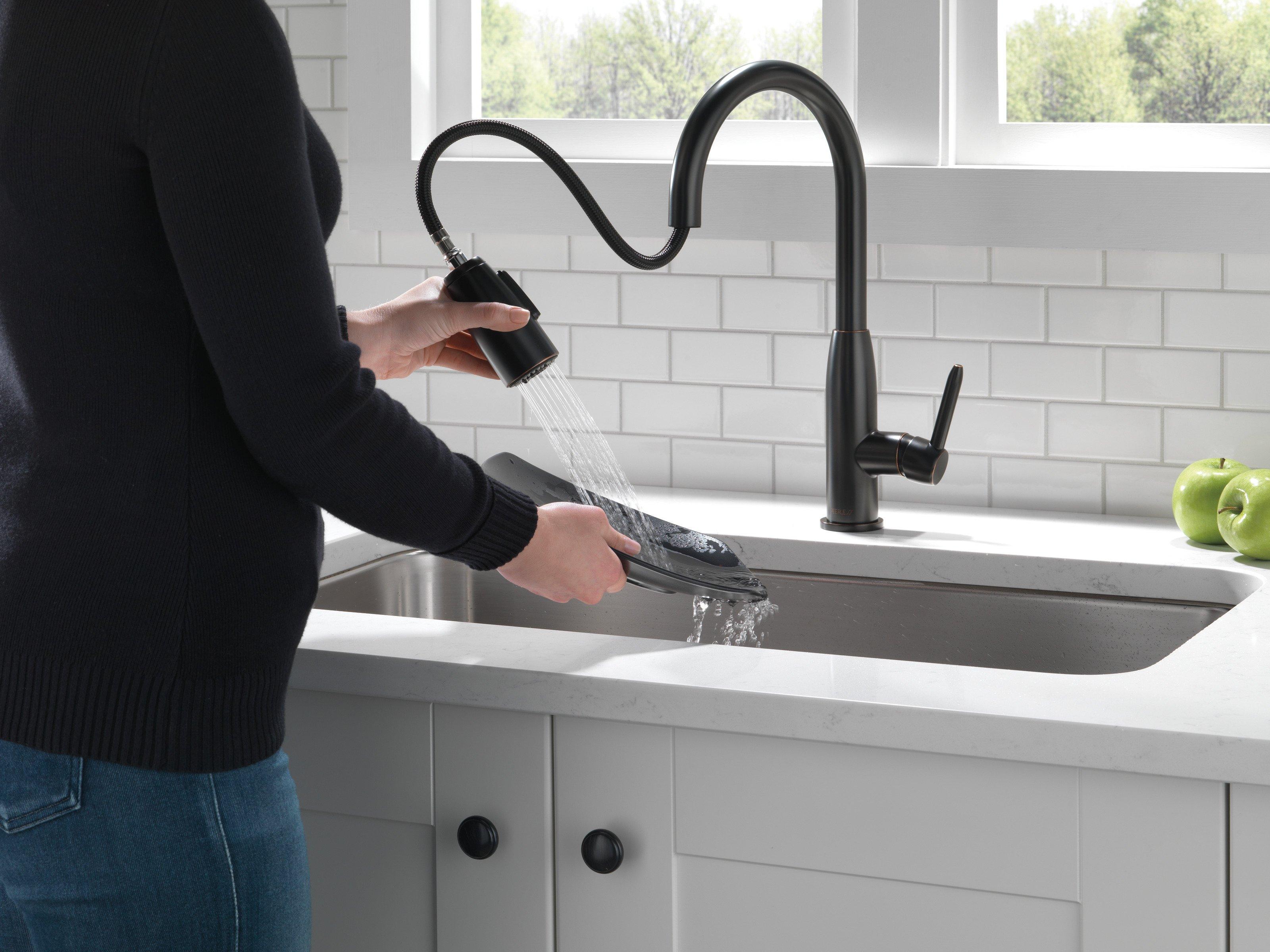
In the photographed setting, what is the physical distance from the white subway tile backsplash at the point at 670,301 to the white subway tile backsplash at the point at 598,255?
0.04 ft

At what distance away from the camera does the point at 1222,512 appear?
4.92 ft

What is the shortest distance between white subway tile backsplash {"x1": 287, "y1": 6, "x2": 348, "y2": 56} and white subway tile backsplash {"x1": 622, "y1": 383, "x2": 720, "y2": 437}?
2.19ft

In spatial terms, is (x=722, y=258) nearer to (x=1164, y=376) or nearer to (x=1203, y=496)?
(x=1164, y=376)

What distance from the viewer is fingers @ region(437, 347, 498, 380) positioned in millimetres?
1409

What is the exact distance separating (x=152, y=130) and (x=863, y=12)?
115 centimetres

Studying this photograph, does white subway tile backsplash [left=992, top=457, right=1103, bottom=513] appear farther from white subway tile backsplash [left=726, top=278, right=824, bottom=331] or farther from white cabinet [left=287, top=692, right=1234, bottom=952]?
white cabinet [left=287, top=692, right=1234, bottom=952]

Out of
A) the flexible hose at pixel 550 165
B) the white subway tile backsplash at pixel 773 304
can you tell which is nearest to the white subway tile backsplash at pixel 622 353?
the white subway tile backsplash at pixel 773 304

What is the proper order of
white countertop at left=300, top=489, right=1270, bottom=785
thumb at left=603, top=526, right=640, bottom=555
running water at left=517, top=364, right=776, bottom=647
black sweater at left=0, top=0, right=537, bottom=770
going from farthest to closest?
running water at left=517, top=364, right=776, bottom=647
thumb at left=603, top=526, right=640, bottom=555
white countertop at left=300, top=489, right=1270, bottom=785
black sweater at left=0, top=0, right=537, bottom=770

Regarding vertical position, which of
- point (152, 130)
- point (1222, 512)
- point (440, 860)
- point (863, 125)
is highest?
point (863, 125)

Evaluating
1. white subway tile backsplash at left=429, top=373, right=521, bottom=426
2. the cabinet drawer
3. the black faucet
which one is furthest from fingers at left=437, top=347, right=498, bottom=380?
white subway tile backsplash at left=429, top=373, right=521, bottom=426

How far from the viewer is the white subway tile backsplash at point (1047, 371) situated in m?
1.73

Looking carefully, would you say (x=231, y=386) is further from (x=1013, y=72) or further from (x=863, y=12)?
(x=1013, y=72)

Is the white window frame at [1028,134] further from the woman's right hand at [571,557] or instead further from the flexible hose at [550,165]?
the woman's right hand at [571,557]

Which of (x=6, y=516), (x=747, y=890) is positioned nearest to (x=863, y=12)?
(x=747, y=890)
